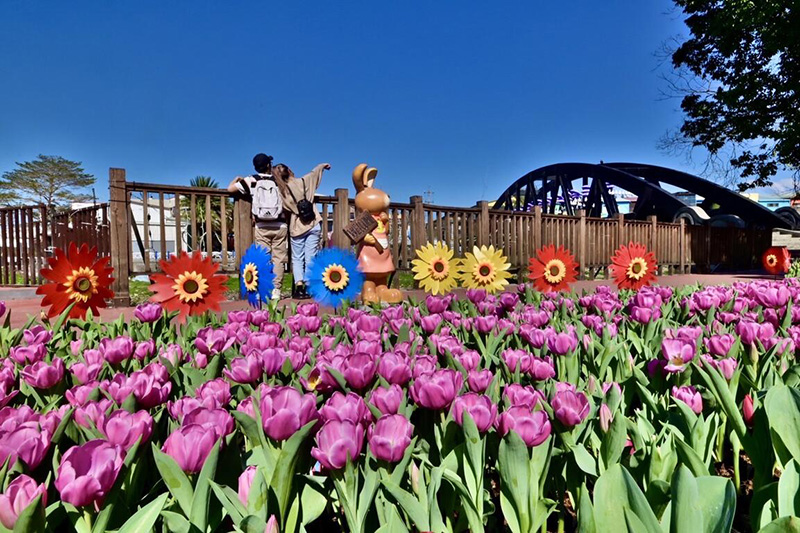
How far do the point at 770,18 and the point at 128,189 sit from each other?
12155 mm

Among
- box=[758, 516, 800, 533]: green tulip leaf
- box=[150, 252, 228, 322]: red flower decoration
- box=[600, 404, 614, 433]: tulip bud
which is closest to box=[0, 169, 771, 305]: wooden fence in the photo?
box=[150, 252, 228, 322]: red flower decoration

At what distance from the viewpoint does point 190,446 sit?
2.10 ft

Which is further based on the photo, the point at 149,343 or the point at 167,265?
the point at 167,265

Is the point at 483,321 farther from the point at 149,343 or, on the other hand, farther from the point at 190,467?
the point at 190,467

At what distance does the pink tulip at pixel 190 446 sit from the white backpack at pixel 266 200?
18.7ft

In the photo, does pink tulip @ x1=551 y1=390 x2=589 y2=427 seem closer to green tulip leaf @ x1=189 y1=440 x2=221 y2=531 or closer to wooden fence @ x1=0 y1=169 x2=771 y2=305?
green tulip leaf @ x1=189 y1=440 x2=221 y2=531

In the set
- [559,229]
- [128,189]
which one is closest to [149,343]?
[128,189]

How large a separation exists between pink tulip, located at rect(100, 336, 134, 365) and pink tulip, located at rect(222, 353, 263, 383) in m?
0.41

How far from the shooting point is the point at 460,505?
0.76 metres

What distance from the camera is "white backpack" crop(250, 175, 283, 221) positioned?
613 cm

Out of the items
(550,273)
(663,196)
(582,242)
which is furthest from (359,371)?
(663,196)

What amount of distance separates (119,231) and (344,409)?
20.0 feet

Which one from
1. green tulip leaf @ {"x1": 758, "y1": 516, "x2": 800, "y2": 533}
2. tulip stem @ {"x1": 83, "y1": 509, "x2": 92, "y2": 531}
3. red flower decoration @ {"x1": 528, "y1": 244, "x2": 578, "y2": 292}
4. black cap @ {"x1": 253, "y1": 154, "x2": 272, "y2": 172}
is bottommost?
tulip stem @ {"x1": 83, "y1": 509, "x2": 92, "y2": 531}

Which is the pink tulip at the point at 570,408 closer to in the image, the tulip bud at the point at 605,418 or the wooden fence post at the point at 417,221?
the tulip bud at the point at 605,418
